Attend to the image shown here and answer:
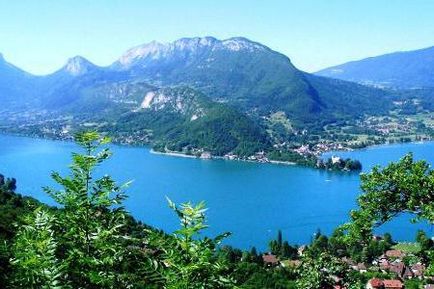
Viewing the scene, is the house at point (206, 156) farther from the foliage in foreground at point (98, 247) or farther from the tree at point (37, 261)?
the tree at point (37, 261)

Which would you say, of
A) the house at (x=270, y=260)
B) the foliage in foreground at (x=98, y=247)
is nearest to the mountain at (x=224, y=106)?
the house at (x=270, y=260)

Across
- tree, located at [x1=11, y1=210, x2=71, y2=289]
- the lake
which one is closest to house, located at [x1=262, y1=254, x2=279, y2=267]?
the lake

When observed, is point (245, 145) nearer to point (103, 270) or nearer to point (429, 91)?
point (103, 270)

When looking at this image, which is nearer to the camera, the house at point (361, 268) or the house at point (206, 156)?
the house at point (361, 268)

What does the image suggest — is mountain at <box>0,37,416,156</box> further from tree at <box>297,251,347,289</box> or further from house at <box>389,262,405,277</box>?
tree at <box>297,251,347,289</box>

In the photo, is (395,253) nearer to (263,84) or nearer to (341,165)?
(341,165)

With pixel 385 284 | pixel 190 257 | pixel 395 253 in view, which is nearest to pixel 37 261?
pixel 190 257
